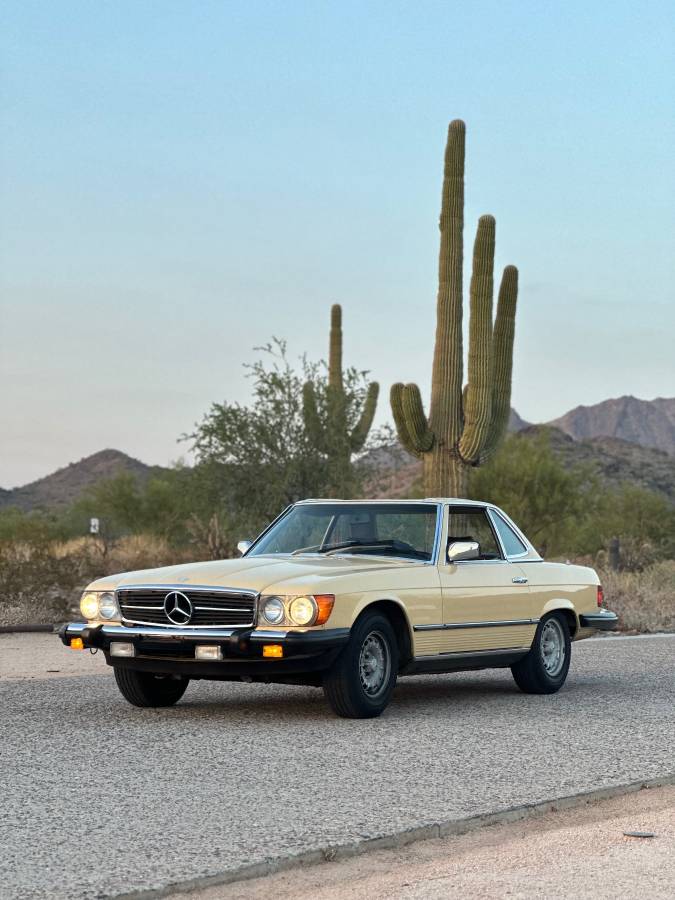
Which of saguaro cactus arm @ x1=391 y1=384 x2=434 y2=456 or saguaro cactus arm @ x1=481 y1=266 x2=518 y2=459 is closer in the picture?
saguaro cactus arm @ x1=391 y1=384 x2=434 y2=456

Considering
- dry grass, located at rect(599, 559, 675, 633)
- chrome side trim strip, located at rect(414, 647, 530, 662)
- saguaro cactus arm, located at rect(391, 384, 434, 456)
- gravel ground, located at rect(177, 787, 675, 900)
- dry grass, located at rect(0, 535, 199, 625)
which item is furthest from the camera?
saguaro cactus arm, located at rect(391, 384, 434, 456)

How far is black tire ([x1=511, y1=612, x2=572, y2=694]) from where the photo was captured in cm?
1267

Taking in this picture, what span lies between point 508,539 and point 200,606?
352 cm

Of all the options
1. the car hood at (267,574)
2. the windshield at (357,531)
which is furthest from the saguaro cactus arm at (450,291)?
the car hood at (267,574)

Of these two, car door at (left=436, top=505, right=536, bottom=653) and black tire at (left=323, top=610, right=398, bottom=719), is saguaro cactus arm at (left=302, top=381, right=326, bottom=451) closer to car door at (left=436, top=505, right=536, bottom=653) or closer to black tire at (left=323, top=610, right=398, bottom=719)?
car door at (left=436, top=505, right=536, bottom=653)

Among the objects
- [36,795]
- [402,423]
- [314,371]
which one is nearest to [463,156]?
[402,423]

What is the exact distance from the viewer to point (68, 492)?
332 feet

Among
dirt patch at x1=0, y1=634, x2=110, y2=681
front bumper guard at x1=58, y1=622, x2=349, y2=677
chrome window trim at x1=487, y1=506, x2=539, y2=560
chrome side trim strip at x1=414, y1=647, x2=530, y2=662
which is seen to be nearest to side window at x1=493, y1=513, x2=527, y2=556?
chrome window trim at x1=487, y1=506, x2=539, y2=560

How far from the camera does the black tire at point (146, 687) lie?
11.3m

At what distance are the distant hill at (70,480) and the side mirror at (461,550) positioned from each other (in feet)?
264

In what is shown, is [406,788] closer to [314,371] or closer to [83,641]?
[83,641]

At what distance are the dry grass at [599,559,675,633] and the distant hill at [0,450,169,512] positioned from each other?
223 ft

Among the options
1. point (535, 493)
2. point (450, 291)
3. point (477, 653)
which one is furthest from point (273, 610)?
point (535, 493)

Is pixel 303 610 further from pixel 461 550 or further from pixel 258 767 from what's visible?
pixel 461 550
